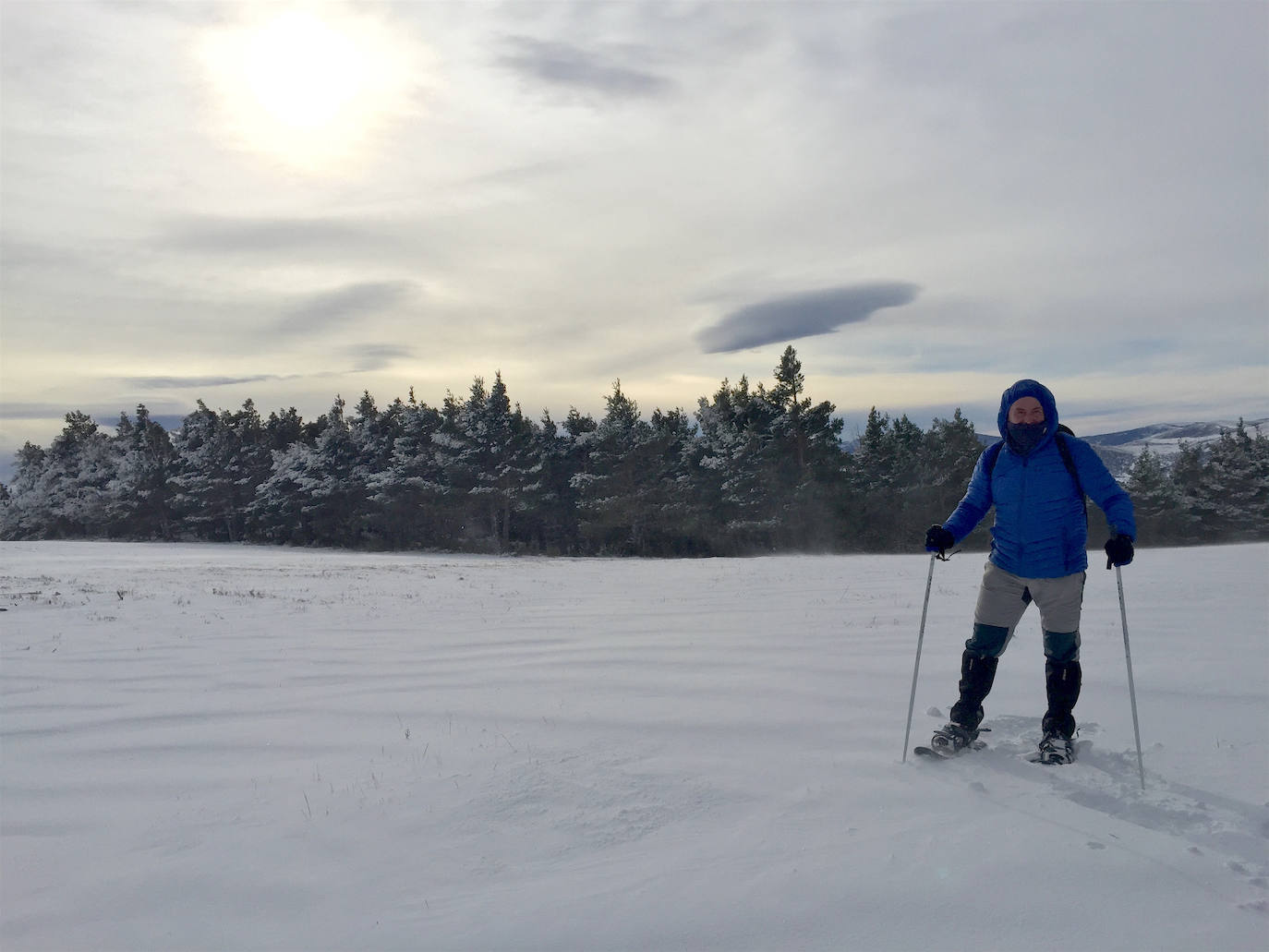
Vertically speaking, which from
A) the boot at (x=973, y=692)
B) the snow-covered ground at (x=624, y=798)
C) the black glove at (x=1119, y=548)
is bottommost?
the snow-covered ground at (x=624, y=798)

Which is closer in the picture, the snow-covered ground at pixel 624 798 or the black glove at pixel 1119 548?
the snow-covered ground at pixel 624 798

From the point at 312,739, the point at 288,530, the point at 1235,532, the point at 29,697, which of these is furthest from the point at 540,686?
the point at 1235,532

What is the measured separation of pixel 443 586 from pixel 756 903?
12.8 m

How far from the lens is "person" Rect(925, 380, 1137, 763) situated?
13.3 feet

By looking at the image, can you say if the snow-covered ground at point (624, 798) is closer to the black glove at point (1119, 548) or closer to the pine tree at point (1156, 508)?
the black glove at point (1119, 548)

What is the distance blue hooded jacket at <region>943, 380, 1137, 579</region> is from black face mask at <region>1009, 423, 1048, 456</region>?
23 mm

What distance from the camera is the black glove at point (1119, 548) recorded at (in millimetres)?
3998

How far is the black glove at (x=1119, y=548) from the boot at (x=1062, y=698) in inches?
23.5

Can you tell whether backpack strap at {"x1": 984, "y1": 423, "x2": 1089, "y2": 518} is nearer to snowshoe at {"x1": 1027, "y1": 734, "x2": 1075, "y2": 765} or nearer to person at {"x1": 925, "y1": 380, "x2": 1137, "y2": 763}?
person at {"x1": 925, "y1": 380, "x2": 1137, "y2": 763}

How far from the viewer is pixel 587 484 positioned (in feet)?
141

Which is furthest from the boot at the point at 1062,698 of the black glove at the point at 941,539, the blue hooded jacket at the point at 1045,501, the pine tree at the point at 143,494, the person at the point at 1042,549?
the pine tree at the point at 143,494

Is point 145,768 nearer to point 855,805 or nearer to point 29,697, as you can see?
point 29,697

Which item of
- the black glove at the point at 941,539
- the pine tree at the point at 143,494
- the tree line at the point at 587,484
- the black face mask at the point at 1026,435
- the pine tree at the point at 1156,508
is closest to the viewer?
the black face mask at the point at 1026,435

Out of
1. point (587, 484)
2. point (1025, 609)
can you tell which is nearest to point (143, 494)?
→ point (587, 484)
